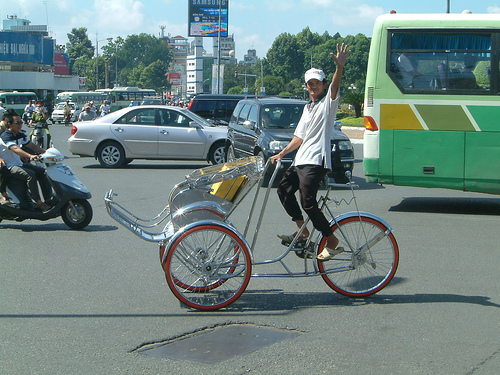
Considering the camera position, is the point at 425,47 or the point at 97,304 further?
the point at 425,47

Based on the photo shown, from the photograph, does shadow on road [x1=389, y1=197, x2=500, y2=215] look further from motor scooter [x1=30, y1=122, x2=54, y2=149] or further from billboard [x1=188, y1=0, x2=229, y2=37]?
billboard [x1=188, y1=0, x2=229, y2=37]

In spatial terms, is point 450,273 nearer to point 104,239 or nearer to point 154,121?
point 104,239

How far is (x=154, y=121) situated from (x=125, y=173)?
188 cm

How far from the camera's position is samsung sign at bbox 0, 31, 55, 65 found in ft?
289

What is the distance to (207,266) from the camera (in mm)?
A: 5473

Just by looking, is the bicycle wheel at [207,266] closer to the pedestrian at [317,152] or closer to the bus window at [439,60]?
the pedestrian at [317,152]

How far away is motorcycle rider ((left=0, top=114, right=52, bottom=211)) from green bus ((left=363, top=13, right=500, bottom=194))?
4.99m

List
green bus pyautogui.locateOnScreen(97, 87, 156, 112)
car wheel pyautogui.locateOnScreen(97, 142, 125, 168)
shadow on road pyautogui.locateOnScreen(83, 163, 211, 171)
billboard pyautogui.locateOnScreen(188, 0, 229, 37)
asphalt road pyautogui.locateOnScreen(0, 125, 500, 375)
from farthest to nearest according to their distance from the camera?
green bus pyautogui.locateOnScreen(97, 87, 156, 112), billboard pyautogui.locateOnScreen(188, 0, 229, 37), shadow on road pyautogui.locateOnScreen(83, 163, 211, 171), car wheel pyautogui.locateOnScreen(97, 142, 125, 168), asphalt road pyautogui.locateOnScreen(0, 125, 500, 375)

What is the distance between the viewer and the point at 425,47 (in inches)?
418

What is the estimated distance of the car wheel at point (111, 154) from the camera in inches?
695

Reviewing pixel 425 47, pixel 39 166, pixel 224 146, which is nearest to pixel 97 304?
pixel 39 166

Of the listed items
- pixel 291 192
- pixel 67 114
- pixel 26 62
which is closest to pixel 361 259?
pixel 291 192

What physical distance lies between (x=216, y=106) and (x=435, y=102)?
1322 cm

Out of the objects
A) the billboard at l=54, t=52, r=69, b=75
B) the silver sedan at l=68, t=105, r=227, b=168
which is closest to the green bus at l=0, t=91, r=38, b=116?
the silver sedan at l=68, t=105, r=227, b=168
